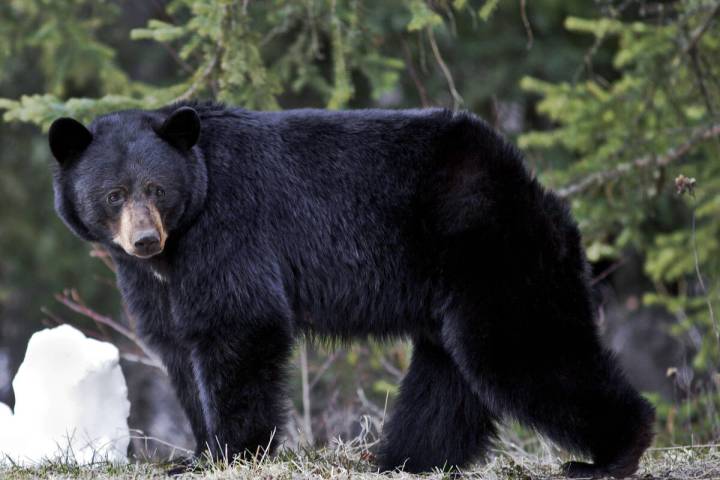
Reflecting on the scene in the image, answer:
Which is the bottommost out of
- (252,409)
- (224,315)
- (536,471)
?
(536,471)

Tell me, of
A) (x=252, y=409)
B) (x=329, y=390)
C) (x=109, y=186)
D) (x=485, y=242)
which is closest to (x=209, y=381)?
(x=252, y=409)

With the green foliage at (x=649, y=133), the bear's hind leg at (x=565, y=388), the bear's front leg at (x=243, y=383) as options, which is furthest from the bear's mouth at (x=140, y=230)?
the green foliage at (x=649, y=133)

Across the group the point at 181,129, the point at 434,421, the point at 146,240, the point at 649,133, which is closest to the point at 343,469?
the point at 434,421

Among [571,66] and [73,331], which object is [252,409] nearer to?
[73,331]

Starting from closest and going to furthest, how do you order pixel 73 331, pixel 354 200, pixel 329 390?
pixel 354 200
pixel 73 331
pixel 329 390

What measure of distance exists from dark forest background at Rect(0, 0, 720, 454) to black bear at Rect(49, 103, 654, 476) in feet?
2.05

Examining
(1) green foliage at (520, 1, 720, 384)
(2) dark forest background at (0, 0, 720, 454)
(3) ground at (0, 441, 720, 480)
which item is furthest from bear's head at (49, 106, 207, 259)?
(1) green foliage at (520, 1, 720, 384)

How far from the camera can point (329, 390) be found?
8438mm

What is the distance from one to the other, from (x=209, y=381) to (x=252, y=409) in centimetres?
21

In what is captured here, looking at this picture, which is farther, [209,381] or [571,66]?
[571,66]

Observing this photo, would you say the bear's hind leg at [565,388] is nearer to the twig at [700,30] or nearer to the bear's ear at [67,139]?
the bear's ear at [67,139]

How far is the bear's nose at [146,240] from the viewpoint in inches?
164

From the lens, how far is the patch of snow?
477 centimetres

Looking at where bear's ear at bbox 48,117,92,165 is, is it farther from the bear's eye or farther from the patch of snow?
the patch of snow
